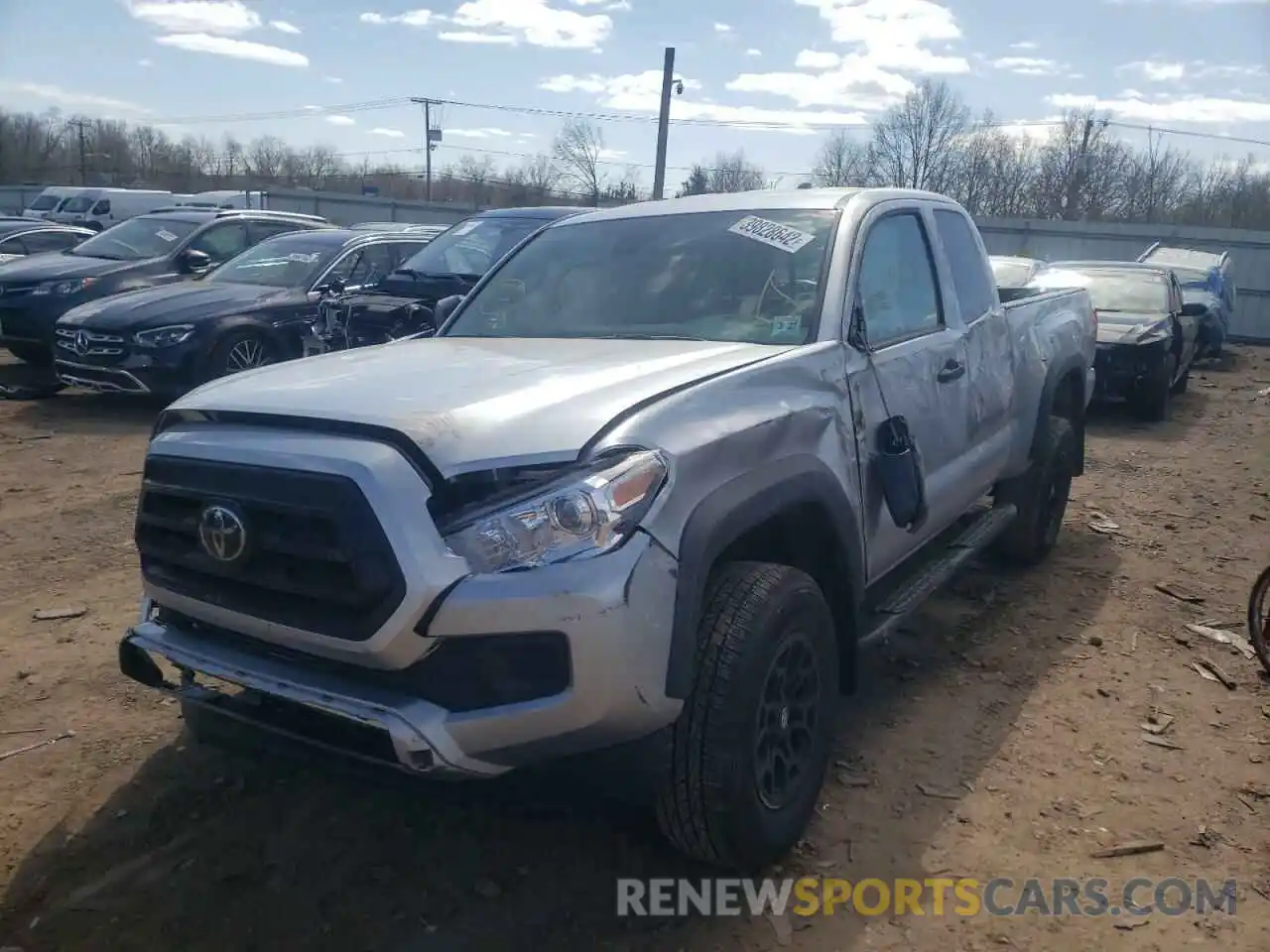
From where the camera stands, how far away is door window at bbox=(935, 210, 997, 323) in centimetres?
445

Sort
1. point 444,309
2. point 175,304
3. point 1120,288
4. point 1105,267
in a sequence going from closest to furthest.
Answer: point 444,309
point 175,304
point 1120,288
point 1105,267

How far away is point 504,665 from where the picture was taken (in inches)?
88.6

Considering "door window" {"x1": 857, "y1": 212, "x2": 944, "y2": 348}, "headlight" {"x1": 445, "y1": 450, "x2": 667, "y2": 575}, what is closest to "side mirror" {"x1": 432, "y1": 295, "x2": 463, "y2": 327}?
"door window" {"x1": 857, "y1": 212, "x2": 944, "y2": 348}

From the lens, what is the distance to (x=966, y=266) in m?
4.64

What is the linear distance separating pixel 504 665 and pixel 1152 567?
15.4 ft

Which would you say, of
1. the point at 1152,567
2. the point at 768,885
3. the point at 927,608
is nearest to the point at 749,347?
the point at 768,885

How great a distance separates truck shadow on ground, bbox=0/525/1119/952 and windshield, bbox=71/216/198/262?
29.5 feet

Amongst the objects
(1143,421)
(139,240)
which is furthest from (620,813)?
(139,240)

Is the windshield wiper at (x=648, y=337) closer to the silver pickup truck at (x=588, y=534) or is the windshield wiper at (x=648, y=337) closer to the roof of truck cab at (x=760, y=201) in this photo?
the silver pickup truck at (x=588, y=534)

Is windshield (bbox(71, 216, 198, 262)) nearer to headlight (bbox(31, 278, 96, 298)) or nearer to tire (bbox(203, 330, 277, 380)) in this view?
headlight (bbox(31, 278, 96, 298))

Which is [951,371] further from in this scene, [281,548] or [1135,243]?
[1135,243]

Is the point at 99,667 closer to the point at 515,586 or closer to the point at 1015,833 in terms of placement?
the point at 515,586

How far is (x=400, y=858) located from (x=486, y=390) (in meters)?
1.33

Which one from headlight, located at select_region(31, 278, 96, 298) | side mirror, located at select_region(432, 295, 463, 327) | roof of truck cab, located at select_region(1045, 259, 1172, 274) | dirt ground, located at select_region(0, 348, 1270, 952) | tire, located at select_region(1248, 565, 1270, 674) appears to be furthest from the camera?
roof of truck cab, located at select_region(1045, 259, 1172, 274)
